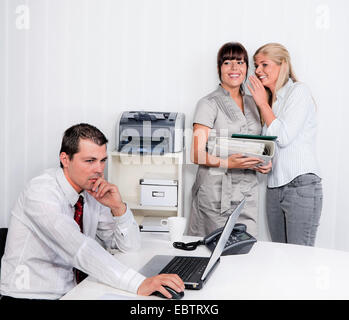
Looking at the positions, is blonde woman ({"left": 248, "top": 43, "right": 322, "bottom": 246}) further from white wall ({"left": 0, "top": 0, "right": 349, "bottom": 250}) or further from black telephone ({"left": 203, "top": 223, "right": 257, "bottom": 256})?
black telephone ({"left": 203, "top": 223, "right": 257, "bottom": 256})

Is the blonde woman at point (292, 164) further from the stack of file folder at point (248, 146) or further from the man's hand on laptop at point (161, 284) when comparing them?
the man's hand on laptop at point (161, 284)

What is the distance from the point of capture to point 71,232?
156 centimetres

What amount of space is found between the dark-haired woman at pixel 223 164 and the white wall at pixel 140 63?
35cm

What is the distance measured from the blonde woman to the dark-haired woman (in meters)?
0.12

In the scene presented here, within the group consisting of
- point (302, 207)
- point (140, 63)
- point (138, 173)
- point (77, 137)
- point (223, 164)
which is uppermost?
point (140, 63)

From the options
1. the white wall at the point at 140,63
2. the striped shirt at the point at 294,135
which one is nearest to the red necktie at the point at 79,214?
the striped shirt at the point at 294,135

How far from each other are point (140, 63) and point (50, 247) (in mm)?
1870

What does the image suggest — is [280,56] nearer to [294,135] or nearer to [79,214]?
[294,135]

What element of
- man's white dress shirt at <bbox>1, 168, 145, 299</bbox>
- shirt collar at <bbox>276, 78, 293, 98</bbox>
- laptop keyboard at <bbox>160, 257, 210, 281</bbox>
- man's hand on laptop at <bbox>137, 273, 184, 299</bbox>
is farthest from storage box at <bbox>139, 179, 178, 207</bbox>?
man's hand on laptop at <bbox>137, 273, 184, 299</bbox>

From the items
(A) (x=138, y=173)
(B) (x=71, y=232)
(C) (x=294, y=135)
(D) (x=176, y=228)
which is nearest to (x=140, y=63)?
(A) (x=138, y=173)

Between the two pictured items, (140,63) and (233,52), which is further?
(140,63)

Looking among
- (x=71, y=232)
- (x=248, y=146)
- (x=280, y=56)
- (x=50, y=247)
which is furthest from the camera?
(x=280, y=56)

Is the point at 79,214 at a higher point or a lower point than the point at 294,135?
lower

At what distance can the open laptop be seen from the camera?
1459mm
